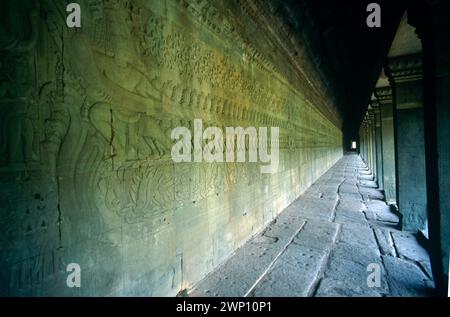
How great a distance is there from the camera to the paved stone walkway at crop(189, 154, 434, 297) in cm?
240

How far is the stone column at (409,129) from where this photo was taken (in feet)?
14.0

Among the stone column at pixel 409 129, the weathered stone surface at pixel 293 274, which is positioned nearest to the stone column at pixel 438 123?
the weathered stone surface at pixel 293 274

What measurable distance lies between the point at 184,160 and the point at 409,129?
14.1 ft

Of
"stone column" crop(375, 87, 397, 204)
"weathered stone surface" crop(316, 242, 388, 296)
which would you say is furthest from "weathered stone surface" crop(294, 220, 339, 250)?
"stone column" crop(375, 87, 397, 204)

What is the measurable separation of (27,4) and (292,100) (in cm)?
587

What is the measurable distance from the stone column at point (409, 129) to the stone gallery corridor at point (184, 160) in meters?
0.02

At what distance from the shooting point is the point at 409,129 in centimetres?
436

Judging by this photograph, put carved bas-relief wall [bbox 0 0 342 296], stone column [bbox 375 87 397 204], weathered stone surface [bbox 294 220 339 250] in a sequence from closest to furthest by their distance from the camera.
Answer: carved bas-relief wall [bbox 0 0 342 296] < weathered stone surface [bbox 294 220 339 250] < stone column [bbox 375 87 397 204]

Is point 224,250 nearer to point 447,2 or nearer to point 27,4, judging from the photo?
point 27,4

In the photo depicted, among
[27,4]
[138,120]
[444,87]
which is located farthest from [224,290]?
[444,87]

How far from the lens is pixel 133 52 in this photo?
6.10 feet

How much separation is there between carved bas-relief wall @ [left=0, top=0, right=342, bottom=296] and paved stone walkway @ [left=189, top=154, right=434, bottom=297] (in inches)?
14.5

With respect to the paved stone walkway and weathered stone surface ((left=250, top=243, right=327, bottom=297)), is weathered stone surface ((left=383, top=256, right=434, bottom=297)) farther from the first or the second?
weathered stone surface ((left=250, top=243, right=327, bottom=297))

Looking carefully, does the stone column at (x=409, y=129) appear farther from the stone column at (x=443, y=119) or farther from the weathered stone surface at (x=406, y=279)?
the stone column at (x=443, y=119)
